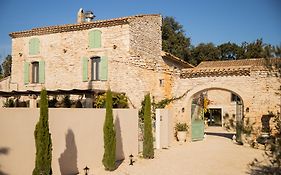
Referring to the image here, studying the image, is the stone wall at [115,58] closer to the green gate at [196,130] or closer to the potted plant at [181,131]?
the potted plant at [181,131]

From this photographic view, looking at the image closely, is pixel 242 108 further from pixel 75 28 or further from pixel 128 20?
pixel 75 28

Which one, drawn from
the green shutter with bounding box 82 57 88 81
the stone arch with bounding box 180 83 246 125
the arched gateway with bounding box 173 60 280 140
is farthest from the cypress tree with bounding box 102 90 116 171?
the stone arch with bounding box 180 83 246 125

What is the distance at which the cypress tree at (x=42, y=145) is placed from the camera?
269 inches

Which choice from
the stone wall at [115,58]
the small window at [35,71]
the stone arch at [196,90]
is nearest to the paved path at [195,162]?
the stone arch at [196,90]

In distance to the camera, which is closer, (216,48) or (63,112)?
(63,112)

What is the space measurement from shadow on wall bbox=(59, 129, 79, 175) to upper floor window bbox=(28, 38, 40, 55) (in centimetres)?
1138

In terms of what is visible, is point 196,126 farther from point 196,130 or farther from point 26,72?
point 26,72

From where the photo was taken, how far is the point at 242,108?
1545 cm

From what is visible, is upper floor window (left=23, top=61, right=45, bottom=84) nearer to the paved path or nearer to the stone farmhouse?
→ the stone farmhouse

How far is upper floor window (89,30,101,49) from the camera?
16.6m

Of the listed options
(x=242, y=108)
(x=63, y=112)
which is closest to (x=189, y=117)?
(x=242, y=108)

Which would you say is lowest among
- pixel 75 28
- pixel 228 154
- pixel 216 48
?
pixel 228 154

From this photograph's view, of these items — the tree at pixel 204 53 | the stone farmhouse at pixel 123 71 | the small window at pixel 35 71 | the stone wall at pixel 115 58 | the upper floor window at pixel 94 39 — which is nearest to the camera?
the stone farmhouse at pixel 123 71

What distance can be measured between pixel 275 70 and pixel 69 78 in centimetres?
1410
